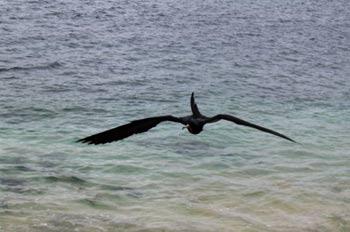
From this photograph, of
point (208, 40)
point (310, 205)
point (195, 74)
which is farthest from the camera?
point (208, 40)

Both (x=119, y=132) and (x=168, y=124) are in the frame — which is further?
(x=168, y=124)

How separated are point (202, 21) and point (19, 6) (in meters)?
12.3

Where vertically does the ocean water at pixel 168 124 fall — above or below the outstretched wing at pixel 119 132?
below

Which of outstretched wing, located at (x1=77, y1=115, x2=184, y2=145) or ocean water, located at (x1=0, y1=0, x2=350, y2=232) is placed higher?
outstretched wing, located at (x1=77, y1=115, x2=184, y2=145)

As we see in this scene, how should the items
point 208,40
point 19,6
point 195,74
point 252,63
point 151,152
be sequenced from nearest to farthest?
1. point 151,152
2. point 195,74
3. point 252,63
4. point 208,40
5. point 19,6

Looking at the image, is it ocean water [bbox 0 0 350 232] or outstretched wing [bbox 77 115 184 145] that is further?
ocean water [bbox 0 0 350 232]

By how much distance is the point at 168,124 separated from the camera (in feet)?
72.3

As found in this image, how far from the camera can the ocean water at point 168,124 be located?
49.3ft

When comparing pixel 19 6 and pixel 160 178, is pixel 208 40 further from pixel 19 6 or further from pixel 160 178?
pixel 160 178

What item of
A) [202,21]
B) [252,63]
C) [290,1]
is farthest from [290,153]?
[290,1]

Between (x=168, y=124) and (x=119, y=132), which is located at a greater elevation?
(x=119, y=132)

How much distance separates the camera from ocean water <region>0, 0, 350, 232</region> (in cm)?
1502

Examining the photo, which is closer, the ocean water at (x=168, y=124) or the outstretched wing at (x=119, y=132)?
the outstretched wing at (x=119, y=132)

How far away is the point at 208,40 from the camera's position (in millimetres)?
37750
